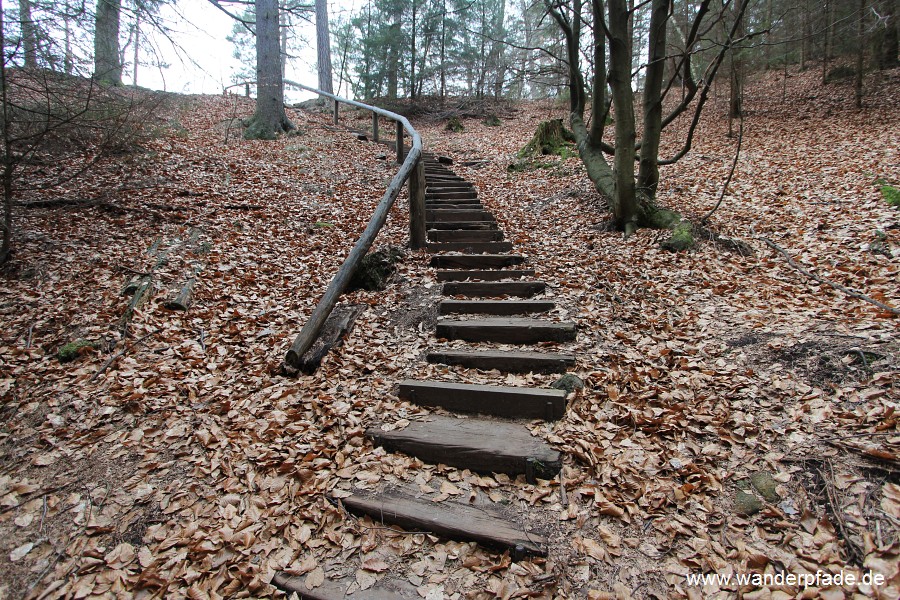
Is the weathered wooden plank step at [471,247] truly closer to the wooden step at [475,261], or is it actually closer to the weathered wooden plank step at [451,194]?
the wooden step at [475,261]

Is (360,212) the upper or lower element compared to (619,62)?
lower

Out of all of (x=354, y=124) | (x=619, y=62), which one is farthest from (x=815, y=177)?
(x=354, y=124)

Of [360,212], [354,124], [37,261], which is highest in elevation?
[354,124]

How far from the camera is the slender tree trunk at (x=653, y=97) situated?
6484 millimetres

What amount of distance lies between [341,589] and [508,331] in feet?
8.54

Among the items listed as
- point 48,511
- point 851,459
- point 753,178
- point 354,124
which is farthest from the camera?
point 354,124

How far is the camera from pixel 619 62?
6.45 meters

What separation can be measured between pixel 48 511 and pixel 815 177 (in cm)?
1102

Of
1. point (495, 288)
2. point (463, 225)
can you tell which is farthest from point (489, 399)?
point (463, 225)

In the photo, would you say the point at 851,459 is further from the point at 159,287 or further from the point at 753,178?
the point at 753,178

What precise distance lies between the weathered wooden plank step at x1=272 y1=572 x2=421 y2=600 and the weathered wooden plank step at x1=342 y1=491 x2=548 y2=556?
333 mm

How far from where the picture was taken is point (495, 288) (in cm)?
520

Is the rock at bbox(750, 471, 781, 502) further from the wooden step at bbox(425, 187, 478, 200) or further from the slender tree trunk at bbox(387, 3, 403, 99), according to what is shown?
the slender tree trunk at bbox(387, 3, 403, 99)

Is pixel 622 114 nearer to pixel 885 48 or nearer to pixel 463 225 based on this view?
pixel 463 225
